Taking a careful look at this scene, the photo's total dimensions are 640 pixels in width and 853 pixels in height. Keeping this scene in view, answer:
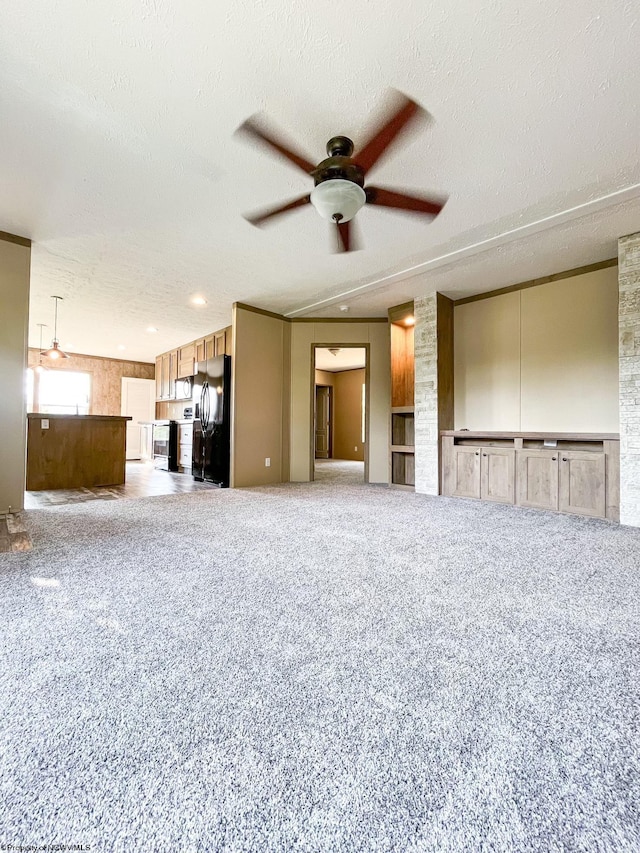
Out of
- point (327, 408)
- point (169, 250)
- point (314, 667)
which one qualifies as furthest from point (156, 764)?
point (327, 408)

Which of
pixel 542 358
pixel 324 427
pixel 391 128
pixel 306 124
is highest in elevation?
pixel 306 124

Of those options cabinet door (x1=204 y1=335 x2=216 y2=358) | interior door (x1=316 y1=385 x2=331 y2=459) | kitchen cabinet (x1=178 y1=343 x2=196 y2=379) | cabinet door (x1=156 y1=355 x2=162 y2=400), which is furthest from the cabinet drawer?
interior door (x1=316 y1=385 x2=331 y2=459)

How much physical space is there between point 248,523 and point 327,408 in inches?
313

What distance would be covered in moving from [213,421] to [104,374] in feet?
18.5

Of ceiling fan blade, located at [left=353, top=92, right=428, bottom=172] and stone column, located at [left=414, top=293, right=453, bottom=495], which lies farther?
stone column, located at [left=414, top=293, right=453, bottom=495]

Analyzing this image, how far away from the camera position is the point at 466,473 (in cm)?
489

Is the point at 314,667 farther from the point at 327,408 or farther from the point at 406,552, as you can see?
the point at 327,408

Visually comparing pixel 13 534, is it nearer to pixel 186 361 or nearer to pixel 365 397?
pixel 365 397

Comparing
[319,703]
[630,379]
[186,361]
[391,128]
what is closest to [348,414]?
→ [186,361]

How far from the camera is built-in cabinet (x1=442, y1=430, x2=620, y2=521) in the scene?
3799mm

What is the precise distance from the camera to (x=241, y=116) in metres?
2.31

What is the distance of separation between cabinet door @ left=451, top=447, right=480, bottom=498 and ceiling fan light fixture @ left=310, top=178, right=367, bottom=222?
3370mm

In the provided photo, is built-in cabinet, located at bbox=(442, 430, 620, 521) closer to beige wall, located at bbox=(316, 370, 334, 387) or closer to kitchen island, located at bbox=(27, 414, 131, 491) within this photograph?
kitchen island, located at bbox=(27, 414, 131, 491)

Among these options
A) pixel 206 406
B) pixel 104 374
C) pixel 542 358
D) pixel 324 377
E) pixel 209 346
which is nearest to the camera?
pixel 542 358
